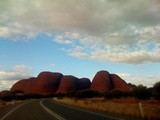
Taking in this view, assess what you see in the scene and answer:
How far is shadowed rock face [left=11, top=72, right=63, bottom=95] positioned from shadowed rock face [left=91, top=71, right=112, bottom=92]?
19789 mm

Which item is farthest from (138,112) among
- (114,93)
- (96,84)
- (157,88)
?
(96,84)

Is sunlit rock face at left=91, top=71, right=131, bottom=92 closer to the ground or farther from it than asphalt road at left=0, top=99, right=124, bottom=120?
farther from it

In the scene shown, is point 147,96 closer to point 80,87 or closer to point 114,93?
point 114,93

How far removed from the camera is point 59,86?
17062 cm

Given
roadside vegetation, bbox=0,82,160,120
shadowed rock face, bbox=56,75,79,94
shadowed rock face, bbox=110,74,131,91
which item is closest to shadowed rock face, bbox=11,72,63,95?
shadowed rock face, bbox=56,75,79,94

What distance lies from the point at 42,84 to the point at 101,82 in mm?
29740

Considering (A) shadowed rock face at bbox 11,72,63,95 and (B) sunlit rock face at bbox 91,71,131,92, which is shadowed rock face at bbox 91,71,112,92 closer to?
(B) sunlit rock face at bbox 91,71,131,92

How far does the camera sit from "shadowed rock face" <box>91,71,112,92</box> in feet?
504

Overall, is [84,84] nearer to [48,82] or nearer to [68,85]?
[68,85]

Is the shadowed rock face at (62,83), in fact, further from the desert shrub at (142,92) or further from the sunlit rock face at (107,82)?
the desert shrub at (142,92)

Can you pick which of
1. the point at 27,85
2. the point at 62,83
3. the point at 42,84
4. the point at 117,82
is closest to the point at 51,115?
the point at 117,82

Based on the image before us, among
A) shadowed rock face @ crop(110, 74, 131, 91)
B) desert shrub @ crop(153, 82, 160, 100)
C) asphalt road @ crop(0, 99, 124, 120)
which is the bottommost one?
asphalt road @ crop(0, 99, 124, 120)

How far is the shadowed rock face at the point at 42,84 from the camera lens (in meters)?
168

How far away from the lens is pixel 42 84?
170 m
